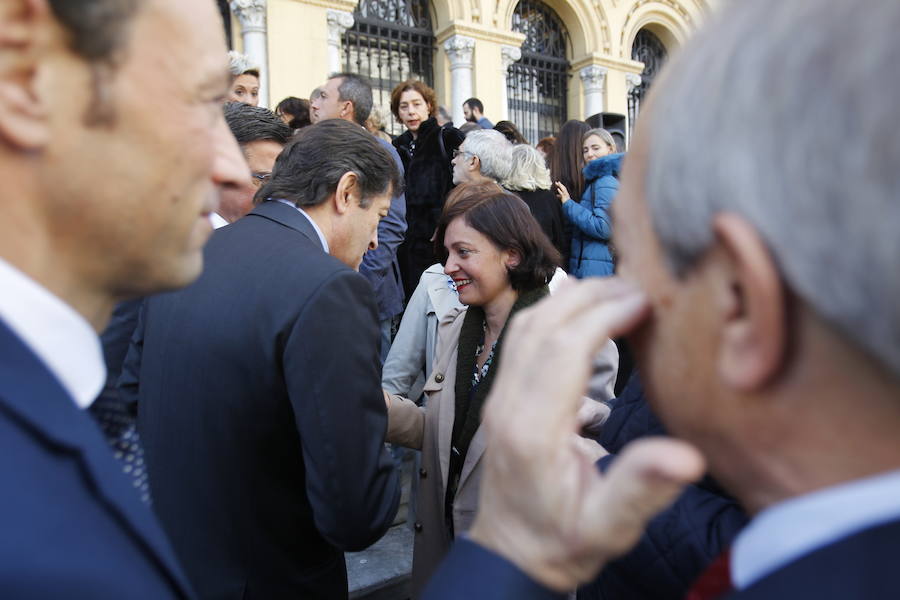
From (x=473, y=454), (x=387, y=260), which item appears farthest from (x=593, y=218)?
(x=473, y=454)

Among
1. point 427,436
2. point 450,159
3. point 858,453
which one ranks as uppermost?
point 450,159

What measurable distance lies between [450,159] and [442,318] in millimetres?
2247

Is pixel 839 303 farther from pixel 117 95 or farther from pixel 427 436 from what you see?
pixel 427 436

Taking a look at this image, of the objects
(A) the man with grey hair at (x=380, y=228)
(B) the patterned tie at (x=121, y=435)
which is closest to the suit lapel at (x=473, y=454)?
(A) the man with grey hair at (x=380, y=228)

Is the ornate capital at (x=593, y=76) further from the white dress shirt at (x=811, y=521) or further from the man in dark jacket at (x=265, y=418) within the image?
the white dress shirt at (x=811, y=521)

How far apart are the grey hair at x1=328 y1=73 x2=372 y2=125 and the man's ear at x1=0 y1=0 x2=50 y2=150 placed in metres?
3.74

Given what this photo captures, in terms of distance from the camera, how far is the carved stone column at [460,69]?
1067 cm

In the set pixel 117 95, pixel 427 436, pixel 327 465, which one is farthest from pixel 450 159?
pixel 117 95

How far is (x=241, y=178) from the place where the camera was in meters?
1.15

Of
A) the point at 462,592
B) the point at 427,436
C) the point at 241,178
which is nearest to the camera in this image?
the point at 462,592

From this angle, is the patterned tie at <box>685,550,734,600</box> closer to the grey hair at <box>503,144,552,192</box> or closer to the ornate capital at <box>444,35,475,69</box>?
the grey hair at <box>503,144,552,192</box>

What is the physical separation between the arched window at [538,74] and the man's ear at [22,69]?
39.5ft

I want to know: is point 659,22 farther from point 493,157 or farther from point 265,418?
point 265,418

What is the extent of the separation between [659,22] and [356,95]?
11870mm
